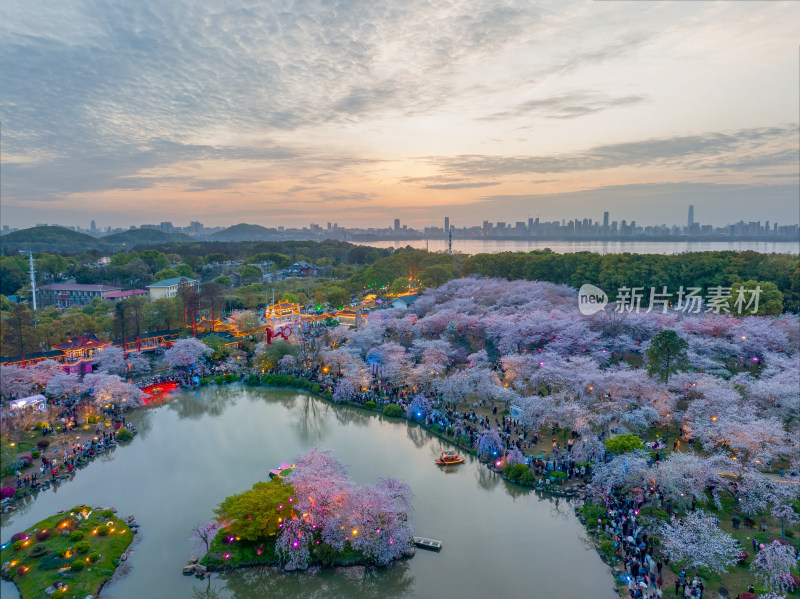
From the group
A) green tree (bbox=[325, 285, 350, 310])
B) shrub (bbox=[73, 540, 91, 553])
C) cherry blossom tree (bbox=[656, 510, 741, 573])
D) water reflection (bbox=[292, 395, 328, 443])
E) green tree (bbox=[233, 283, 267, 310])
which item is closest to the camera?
cherry blossom tree (bbox=[656, 510, 741, 573])

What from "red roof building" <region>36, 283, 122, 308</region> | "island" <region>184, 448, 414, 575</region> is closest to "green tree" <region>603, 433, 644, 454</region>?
"island" <region>184, 448, 414, 575</region>

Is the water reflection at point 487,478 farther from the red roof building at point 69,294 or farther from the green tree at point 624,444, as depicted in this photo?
the red roof building at point 69,294

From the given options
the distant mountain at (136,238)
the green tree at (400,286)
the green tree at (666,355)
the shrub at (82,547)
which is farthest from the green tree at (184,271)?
A: the distant mountain at (136,238)

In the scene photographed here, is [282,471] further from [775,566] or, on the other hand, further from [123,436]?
[775,566]

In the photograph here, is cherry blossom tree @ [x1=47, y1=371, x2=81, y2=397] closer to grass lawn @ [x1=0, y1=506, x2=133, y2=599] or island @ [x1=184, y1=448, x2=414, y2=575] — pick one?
grass lawn @ [x1=0, y1=506, x2=133, y2=599]

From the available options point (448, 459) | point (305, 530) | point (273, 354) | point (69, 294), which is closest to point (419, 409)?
point (448, 459)
